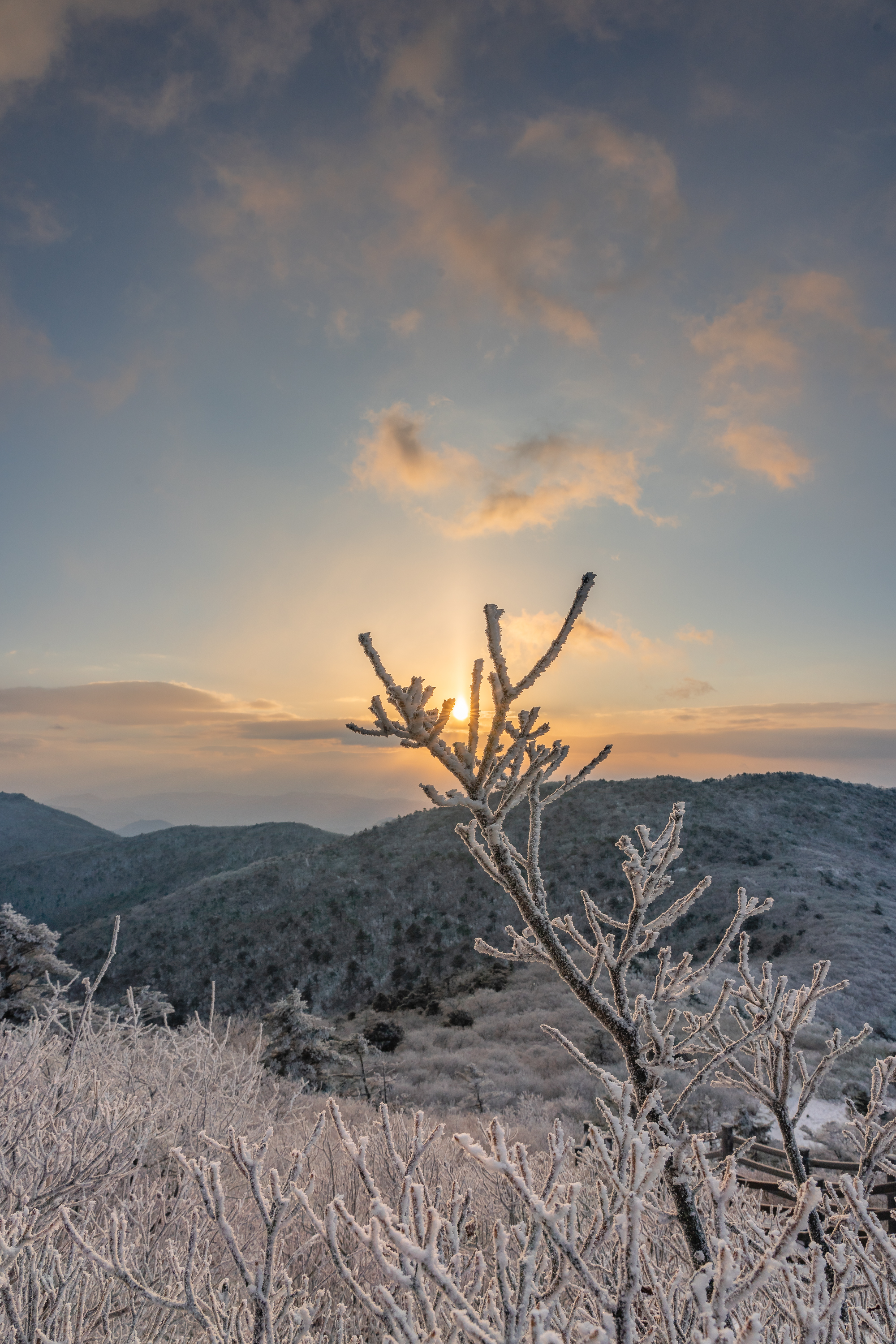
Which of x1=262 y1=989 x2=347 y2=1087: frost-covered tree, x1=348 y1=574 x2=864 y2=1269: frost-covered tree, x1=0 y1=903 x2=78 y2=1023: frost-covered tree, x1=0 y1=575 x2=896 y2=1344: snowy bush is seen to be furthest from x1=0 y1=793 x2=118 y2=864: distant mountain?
x1=348 y1=574 x2=864 y2=1269: frost-covered tree

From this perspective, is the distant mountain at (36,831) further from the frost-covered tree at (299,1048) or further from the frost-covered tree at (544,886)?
the frost-covered tree at (544,886)

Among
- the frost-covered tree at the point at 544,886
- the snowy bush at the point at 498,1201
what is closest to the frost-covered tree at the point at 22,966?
the snowy bush at the point at 498,1201

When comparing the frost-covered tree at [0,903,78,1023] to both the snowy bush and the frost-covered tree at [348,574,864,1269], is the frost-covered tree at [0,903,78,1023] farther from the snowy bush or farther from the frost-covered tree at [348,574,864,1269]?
the frost-covered tree at [348,574,864,1269]

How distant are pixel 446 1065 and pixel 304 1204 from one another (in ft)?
66.9

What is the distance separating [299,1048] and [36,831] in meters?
152

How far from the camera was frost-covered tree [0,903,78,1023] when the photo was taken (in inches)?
625

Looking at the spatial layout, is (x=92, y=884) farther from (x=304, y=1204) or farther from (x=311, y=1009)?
(x=304, y=1204)

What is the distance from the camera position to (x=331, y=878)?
53250mm

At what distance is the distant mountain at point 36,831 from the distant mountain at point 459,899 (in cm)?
7874

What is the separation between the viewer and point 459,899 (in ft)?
155

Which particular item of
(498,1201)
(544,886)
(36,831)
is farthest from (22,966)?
(36,831)

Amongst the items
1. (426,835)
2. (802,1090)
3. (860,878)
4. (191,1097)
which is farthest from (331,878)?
(802,1090)

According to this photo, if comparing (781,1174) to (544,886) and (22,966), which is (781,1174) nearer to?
(544,886)

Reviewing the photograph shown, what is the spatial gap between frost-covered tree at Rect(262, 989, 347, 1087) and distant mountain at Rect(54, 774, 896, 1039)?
20.3 meters
